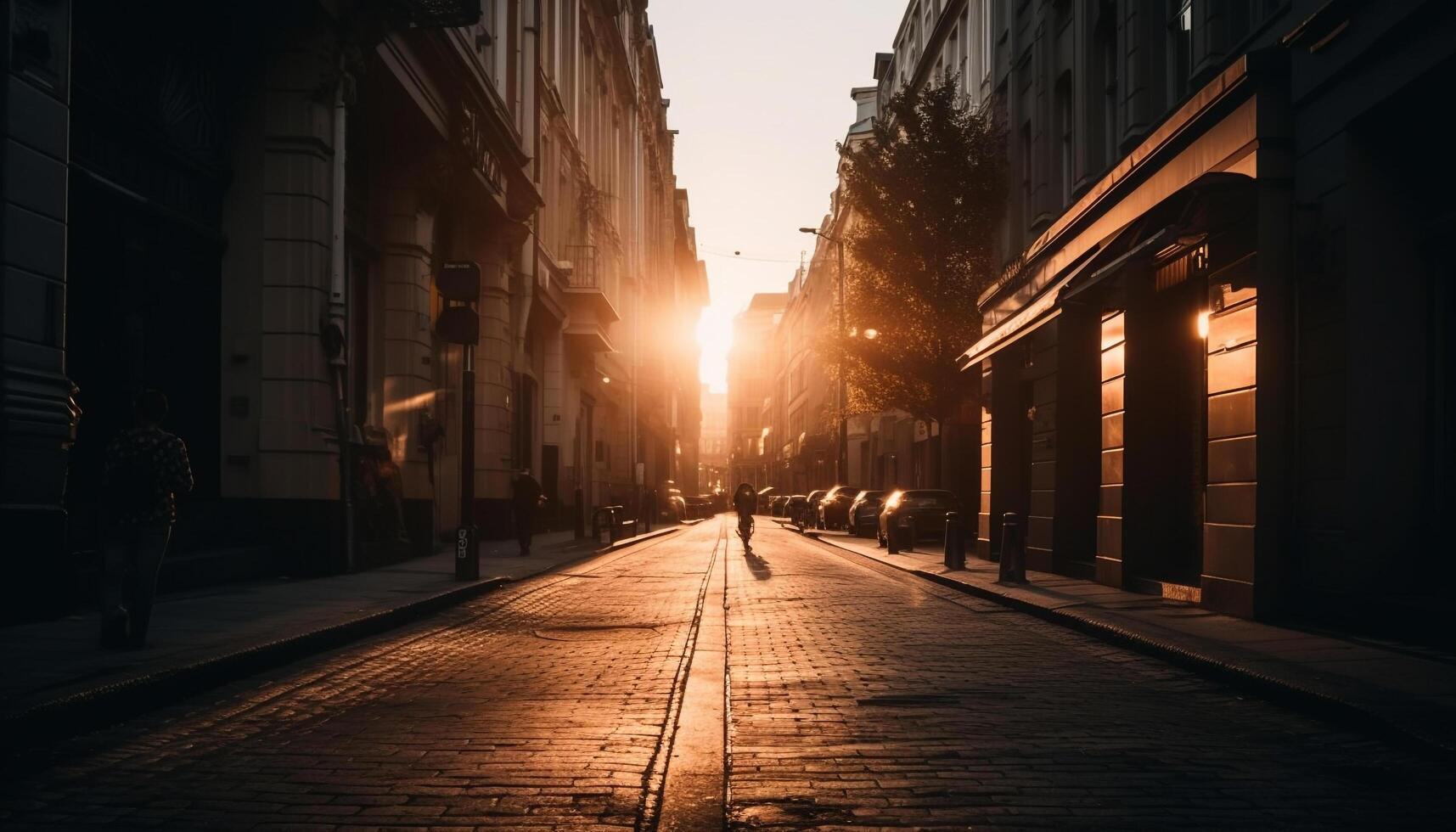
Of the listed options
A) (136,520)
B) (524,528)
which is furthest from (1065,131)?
(136,520)

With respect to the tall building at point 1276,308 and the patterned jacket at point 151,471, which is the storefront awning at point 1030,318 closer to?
the tall building at point 1276,308

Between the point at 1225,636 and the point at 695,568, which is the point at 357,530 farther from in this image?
the point at 1225,636

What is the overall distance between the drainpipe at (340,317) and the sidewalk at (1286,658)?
781 cm

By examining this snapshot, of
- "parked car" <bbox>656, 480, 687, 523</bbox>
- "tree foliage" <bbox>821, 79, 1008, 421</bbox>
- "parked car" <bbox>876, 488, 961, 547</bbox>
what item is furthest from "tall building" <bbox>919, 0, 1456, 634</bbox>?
"parked car" <bbox>656, 480, 687, 523</bbox>

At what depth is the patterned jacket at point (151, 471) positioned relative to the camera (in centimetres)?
838

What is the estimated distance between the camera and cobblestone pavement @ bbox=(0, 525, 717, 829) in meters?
4.78

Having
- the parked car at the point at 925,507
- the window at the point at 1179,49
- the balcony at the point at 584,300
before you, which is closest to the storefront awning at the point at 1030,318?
the window at the point at 1179,49

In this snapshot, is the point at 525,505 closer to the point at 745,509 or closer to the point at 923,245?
the point at 745,509

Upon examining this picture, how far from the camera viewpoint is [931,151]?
2861cm

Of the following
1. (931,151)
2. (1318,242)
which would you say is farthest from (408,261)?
(1318,242)

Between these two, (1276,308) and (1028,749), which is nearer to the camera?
(1028,749)

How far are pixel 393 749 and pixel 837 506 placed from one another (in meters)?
38.4

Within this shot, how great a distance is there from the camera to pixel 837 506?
43938mm

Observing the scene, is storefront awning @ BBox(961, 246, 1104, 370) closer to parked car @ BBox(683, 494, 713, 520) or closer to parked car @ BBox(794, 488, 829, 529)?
parked car @ BBox(794, 488, 829, 529)
